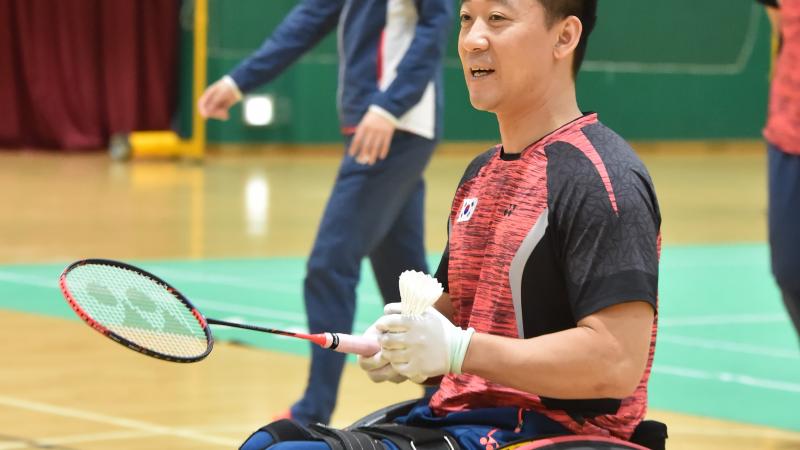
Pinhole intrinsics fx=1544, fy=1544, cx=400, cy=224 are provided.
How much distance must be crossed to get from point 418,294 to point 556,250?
0.26m

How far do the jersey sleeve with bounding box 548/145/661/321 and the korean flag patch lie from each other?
0.24 m

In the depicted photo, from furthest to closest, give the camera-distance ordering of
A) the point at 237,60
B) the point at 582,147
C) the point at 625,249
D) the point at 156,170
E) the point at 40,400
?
the point at 237,60
the point at 156,170
the point at 40,400
the point at 582,147
the point at 625,249

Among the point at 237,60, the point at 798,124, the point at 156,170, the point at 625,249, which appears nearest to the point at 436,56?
the point at 798,124

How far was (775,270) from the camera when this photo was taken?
15.5ft

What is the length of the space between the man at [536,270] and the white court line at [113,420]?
2.02m

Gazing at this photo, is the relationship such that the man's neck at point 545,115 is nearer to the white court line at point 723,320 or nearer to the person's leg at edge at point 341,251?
the person's leg at edge at point 341,251

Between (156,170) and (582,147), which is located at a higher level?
(582,147)

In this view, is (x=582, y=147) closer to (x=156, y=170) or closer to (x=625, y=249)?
(x=625, y=249)

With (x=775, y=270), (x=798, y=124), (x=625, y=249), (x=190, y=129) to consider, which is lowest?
(x=190, y=129)

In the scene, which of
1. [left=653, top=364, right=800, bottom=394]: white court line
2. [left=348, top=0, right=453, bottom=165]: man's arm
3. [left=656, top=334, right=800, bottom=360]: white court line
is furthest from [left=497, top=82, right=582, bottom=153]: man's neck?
[left=656, top=334, right=800, bottom=360]: white court line

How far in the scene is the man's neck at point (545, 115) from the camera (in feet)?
8.89

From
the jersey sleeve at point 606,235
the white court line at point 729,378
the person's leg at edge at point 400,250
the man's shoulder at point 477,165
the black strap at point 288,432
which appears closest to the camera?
the jersey sleeve at point 606,235

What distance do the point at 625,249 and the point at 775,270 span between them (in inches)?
95.8

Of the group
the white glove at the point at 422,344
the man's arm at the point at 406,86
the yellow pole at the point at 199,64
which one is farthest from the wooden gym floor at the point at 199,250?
the white glove at the point at 422,344
